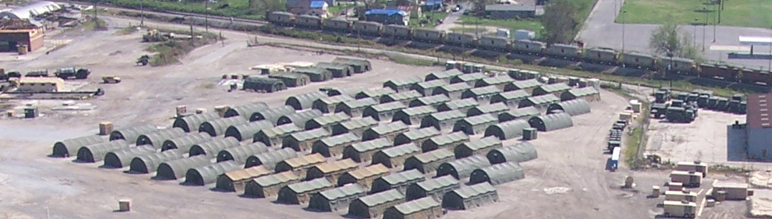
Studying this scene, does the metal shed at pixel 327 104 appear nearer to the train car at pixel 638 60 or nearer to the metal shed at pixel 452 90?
the metal shed at pixel 452 90

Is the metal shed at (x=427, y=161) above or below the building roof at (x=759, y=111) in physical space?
below

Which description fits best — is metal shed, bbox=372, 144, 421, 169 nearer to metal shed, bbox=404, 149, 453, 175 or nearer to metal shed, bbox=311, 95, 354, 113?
metal shed, bbox=404, 149, 453, 175

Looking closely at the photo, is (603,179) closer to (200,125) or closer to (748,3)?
(200,125)

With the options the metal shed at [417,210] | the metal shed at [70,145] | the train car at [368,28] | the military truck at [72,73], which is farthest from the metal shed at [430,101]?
the train car at [368,28]

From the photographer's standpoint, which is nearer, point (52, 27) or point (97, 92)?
point (97, 92)

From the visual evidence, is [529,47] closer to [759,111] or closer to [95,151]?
[759,111]

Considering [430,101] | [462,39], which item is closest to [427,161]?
[430,101]

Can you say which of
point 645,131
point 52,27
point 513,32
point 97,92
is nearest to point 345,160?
point 645,131
